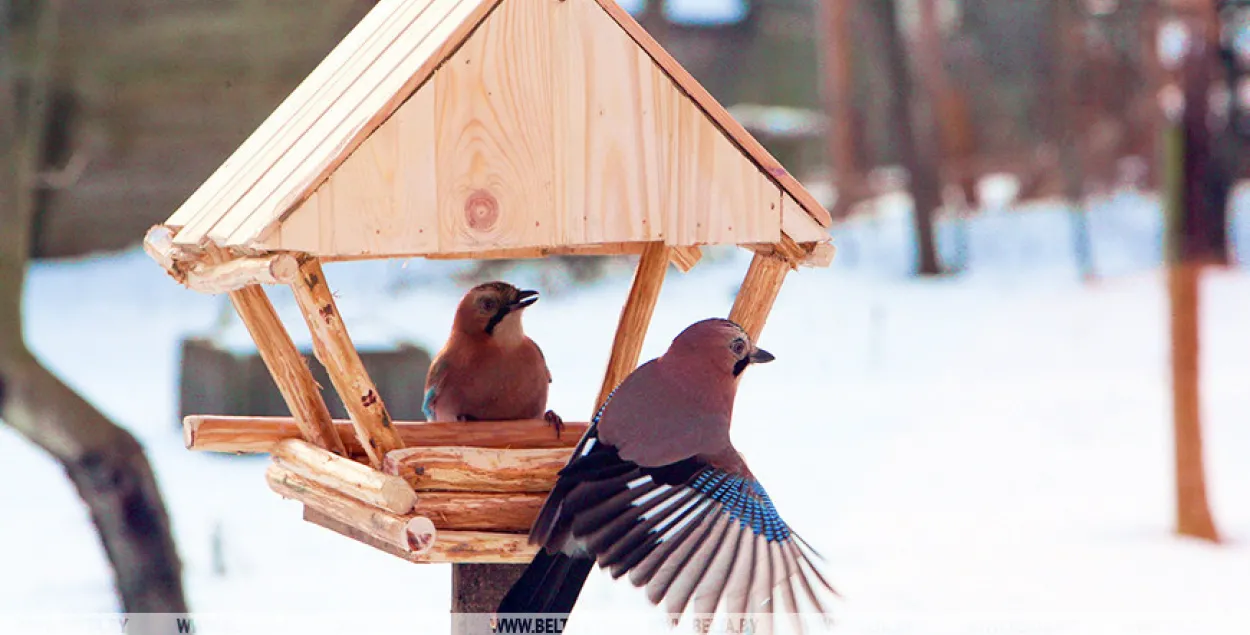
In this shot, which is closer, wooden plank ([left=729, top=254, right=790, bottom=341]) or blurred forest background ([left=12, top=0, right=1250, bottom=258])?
wooden plank ([left=729, top=254, right=790, bottom=341])

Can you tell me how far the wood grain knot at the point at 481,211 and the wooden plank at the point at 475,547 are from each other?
2.02 ft

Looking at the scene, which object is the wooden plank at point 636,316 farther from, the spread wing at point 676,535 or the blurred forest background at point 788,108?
the blurred forest background at point 788,108

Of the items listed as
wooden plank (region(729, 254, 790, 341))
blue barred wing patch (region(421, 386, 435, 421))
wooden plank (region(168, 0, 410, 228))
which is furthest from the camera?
blue barred wing patch (region(421, 386, 435, 421))

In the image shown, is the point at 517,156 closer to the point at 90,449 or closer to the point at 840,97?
the point at 90,449

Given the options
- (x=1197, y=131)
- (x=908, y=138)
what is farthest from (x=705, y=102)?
Result: (x=908, y=138)

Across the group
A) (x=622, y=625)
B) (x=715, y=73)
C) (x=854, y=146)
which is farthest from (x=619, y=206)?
(x=715, y=73)

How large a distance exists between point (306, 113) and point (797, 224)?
1.09 metres

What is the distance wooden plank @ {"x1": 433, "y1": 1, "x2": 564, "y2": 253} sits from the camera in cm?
277

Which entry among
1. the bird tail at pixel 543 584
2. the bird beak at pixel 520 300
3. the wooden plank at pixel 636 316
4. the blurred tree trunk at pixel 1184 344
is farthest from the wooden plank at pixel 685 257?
the blurred tree trunk at pixel 1184 344

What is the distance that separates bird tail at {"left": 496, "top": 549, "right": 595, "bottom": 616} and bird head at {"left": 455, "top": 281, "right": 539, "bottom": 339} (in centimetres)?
91

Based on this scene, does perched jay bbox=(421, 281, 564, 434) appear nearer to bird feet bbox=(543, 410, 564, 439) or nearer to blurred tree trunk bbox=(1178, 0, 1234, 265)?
bird feet bbox=(543, 410, 564, 439)

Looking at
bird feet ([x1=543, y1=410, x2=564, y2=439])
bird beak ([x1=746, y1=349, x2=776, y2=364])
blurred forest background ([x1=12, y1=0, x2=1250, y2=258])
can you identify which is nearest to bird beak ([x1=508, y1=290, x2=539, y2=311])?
bird feet ([x1=543, y1=410, x2=564, y2=439])

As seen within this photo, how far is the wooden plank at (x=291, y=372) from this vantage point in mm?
3150

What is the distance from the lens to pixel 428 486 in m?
2.90
